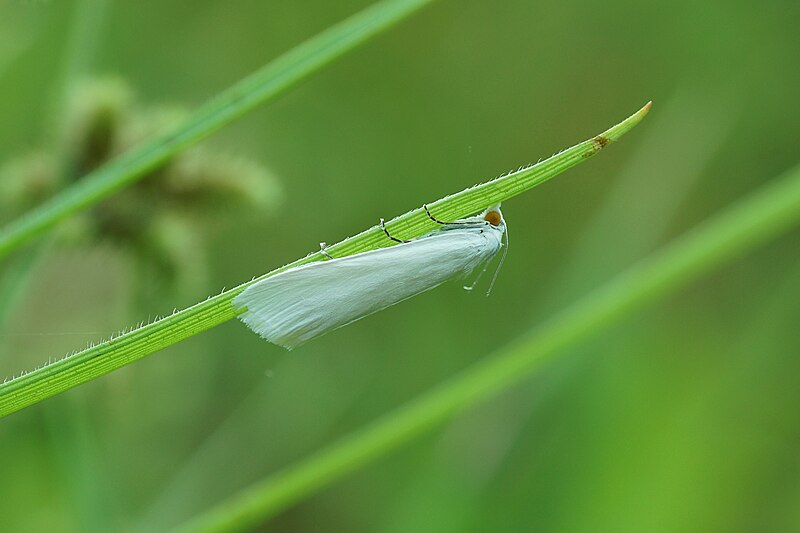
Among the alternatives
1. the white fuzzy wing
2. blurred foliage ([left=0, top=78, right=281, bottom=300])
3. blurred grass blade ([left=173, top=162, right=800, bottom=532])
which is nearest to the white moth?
the white fuzzy wing

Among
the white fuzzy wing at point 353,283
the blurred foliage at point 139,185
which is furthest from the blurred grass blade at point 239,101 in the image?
the blurred foliage at point 139,185

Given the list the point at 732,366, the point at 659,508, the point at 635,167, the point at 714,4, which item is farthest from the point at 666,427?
the point at 714,4

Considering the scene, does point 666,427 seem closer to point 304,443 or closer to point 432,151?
point 304,443

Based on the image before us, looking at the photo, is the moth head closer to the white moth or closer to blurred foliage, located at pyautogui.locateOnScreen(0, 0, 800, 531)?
the white moth

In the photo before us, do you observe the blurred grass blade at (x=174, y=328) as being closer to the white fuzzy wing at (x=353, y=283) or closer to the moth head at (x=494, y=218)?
the white fuzzy wing at (x=353, y=283)

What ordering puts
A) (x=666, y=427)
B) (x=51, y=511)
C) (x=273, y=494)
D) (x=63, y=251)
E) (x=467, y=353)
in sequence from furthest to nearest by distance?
1. (x=467, y=353)
2. (x=666, y=427)
3. (x=51, y=511)
4. (x=63, y=251)
5. (x=273, y=494)
